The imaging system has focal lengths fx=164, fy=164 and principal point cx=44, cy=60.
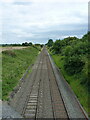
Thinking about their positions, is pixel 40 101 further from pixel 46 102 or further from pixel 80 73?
pixel 80 73

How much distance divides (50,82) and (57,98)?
6.37 meters

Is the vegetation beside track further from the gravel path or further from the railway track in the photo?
the railway track

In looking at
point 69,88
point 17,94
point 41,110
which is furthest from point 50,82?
point 41,110

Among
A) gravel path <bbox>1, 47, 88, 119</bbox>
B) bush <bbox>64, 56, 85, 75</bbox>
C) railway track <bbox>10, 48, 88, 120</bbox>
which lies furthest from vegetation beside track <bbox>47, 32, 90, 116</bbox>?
railway track <bbox>10, 48, 88, 120</bbox>

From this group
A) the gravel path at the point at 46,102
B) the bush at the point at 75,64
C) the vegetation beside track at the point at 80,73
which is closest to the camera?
the gravel path at the point at 46,102

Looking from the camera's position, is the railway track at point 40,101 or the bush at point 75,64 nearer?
the railway track at point 40,101

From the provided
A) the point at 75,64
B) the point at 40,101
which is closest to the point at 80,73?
the point at 75,64

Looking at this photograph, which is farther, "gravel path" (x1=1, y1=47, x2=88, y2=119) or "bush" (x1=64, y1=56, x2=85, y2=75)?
"bush" (x1=64, y1=56, x2=85, y2=75)

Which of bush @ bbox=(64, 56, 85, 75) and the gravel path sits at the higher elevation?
bush @ bbox=(64, 56, 85, 75)

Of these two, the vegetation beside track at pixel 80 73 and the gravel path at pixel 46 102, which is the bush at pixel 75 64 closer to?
the vegetation beside track at pixel 80 73

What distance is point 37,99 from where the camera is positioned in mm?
16141

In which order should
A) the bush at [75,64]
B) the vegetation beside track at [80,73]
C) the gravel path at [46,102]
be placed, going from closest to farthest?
1. the gravel path at [46,102]
2. the vegetation beside track at [80,73]
3. the bush at [75,64]

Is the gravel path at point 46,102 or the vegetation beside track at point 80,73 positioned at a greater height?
the vegetation beside track at point 80,73

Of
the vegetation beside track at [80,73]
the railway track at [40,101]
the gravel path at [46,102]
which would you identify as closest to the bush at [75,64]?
the vegetation beside track at [80,73]
